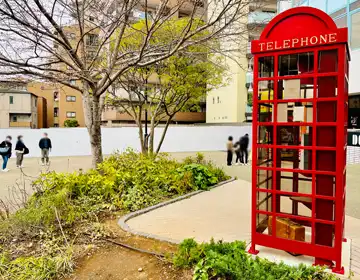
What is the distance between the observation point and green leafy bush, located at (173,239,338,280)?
8.47ft

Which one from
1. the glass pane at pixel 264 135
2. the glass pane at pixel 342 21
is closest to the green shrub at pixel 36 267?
the glass pane at pixel 264 135

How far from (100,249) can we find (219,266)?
5.68ft

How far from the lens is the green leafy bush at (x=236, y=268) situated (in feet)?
8.47

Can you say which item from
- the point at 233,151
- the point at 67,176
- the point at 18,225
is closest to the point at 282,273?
the point at 18,225

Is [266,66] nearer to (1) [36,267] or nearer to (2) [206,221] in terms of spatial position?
(2) [206,221]

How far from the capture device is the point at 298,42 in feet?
9.64

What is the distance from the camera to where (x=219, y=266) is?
104 inches

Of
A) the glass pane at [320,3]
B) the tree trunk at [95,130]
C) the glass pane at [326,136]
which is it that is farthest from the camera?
the glass pane at [320,3]

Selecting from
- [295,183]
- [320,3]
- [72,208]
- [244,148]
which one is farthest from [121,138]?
[295,183]

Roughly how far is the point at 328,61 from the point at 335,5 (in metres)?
12.2

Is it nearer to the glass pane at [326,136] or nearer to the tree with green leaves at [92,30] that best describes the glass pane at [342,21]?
the tree with green leaves at [92,30]

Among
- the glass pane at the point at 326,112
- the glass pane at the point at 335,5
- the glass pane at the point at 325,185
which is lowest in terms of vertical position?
the glass pane at the point at 325,185

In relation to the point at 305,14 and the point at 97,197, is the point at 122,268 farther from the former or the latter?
the point at 305,14

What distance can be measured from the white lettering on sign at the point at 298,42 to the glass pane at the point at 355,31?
11034 millimetres
